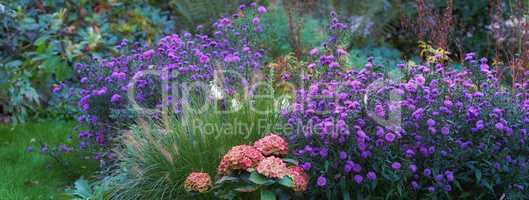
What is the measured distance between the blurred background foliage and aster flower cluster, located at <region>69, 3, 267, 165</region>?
93cm

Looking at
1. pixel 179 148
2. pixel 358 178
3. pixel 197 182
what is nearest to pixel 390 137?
pixel 358 178

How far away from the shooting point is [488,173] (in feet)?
12.3

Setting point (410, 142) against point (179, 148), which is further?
point (179, 148)

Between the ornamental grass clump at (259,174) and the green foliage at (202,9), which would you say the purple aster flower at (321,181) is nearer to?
the ornamental grass clump at (259,174)

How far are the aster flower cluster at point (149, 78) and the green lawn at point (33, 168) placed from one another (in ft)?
0.91

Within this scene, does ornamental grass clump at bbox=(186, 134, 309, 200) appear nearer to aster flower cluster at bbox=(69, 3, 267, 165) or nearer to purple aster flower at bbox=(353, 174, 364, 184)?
purple aster flower at bbox=(353, 174, 364, 184)

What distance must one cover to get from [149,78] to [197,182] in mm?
1303

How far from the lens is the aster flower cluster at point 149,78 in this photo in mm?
4688

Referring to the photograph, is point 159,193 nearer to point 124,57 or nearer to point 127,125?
point 127,125

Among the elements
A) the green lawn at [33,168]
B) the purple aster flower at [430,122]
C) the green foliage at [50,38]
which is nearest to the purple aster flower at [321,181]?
the purple aster flower at [430,122]

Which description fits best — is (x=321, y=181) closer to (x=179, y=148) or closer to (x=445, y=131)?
(x=445, y=131)

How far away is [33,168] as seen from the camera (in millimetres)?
5176

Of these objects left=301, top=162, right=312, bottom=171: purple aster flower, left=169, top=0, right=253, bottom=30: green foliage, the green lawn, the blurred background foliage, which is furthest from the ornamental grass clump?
left=169, top=0, right=253, bottom=30: green foliage

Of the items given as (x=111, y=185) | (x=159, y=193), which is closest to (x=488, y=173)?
(x=159, y=193)
